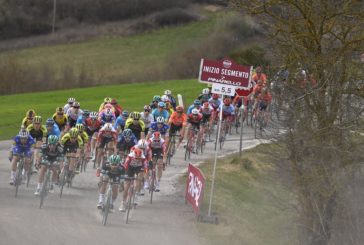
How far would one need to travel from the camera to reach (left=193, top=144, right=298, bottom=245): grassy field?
758 inches

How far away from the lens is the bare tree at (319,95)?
1683 centimetres

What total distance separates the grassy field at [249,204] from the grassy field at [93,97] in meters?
16.0

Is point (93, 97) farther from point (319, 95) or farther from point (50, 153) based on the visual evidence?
point (319, 95)

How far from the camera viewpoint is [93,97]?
51.2m

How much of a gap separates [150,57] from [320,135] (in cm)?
5215

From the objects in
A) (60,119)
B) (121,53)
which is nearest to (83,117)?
(60,119)

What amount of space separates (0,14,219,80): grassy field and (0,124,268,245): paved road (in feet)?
126

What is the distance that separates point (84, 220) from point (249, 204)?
19.7ft

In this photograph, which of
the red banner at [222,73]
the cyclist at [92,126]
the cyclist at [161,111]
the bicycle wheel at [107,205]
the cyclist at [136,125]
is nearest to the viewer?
the bicycle wheel at [107,205]

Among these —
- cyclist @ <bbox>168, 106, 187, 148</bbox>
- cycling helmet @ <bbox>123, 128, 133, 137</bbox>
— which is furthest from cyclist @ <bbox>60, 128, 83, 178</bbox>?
cyclist @ <bbox>168, 106, 187, 148</bbox>

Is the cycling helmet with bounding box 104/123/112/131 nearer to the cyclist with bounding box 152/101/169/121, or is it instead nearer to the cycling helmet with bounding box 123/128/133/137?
the cycling helmet with bounding box 123/128/133/137

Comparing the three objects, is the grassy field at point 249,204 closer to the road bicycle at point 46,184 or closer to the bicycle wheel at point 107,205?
the bicycle wheel at point 107,205

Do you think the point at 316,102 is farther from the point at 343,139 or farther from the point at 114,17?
the point at 114,17

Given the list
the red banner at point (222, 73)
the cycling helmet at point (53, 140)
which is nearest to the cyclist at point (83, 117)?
the cycling helmet at point (53, 140)
